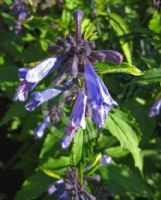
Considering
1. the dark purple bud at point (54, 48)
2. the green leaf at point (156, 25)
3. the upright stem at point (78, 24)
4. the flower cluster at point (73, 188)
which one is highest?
the upright stem at point (78, 24)

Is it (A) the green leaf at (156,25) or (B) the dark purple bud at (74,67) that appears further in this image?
(A) the green leaf at (156,25)

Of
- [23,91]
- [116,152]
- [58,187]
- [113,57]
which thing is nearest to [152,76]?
[113,57]

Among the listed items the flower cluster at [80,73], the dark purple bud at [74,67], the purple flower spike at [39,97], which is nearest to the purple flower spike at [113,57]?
the flower cluster at [80,73]

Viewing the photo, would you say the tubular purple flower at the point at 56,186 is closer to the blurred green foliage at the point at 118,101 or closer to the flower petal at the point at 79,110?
the blurred green foliage at the point at 118,101

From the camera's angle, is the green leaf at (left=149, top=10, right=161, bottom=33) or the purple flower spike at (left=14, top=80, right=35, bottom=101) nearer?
the purple flower spike at (left=14, top=80, right=35, bottom=101)

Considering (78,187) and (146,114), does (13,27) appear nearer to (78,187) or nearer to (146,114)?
(146,114)

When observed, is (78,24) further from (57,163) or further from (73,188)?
(57,163)

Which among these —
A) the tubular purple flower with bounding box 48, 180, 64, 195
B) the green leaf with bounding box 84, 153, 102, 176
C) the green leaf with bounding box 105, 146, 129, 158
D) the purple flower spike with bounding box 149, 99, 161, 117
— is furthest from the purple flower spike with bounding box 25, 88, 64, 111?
the green leaf with bounding box 105, 146, 129, 158

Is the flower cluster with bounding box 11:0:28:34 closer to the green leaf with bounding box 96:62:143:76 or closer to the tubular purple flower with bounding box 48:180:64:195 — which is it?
the tubular purple flower with bounding box 48:180:64:195
